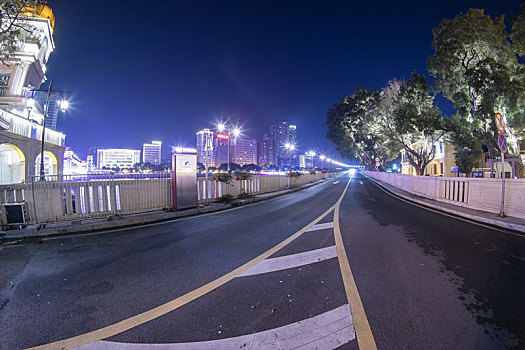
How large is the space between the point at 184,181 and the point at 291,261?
275 inches

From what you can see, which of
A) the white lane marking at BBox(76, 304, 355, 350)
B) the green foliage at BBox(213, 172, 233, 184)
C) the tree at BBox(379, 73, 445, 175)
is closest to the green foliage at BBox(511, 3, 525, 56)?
the tree at BBox(379, 73, 445, 175)

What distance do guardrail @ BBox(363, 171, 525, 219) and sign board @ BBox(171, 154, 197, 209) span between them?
11.9 m

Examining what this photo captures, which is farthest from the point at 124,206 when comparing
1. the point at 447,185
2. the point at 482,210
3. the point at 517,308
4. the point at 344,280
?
the point at 447,185

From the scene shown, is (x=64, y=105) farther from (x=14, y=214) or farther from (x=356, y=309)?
(x=356, y=309)

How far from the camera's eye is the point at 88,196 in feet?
23.7

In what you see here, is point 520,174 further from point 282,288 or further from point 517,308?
point 282,288

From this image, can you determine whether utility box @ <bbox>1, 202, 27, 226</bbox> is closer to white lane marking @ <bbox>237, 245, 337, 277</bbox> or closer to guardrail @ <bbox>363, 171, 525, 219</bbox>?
A: white lane marking @ <bbox>237, 245, 337, 277</bbox>

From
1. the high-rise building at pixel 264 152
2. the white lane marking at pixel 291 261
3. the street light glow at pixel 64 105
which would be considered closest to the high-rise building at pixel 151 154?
the high-rise building at pixel 264 152

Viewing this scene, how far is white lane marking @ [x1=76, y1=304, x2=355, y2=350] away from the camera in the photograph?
2.04 m

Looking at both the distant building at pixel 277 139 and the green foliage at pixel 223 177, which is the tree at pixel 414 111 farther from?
the distant building at pixel 277 139

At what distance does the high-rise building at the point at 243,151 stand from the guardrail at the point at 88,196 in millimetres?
86297

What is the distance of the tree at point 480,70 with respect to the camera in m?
13.8

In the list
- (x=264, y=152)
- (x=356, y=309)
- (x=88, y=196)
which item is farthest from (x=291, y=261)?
(x=264, y=152)

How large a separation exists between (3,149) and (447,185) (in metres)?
33.7
